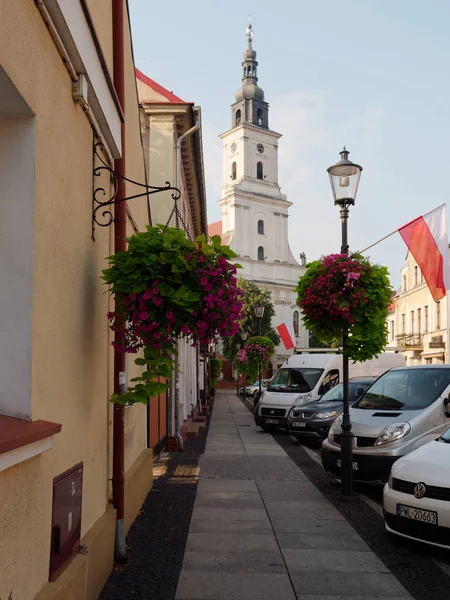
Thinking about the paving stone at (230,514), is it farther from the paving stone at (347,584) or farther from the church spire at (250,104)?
the church spire at (250,104)

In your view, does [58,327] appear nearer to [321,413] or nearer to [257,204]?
[321,413]

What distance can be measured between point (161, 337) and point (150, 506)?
426cm

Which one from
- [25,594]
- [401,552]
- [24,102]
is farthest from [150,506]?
[24,102]

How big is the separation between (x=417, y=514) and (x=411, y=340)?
52902mm

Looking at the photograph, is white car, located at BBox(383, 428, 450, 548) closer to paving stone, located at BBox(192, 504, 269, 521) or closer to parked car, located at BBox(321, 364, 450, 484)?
paving stone, located at BBox(192, 504, 269, 521)

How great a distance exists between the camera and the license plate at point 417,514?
243 inches

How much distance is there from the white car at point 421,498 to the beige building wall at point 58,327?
2848 mm

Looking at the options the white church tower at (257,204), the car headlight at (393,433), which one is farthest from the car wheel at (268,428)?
the white church tower at (257,204)

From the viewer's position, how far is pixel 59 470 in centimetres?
416

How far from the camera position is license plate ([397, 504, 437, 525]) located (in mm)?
6180

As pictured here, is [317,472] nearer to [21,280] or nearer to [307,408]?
[307,408]

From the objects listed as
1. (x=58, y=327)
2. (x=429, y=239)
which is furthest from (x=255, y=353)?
(x=58, y=327)

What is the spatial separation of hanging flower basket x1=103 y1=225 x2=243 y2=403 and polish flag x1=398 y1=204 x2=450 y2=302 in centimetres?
955

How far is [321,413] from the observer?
1572cm
